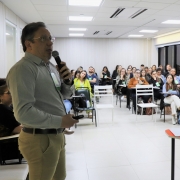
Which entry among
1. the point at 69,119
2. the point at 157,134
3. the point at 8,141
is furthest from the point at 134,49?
the point at 69,119

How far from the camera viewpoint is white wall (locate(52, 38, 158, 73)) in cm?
1167

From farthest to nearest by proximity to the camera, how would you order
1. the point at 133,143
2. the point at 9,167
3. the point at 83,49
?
the point at 83,49, the point at 133,143, the point at 9,167

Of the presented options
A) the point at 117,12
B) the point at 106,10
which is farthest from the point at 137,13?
the point at 106,10

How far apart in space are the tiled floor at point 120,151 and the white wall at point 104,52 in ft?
22.8

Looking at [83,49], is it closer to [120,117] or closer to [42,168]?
[120,117]

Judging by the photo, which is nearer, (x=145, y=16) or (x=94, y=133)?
(x=94, y=133)

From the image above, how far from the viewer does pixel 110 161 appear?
10.0ft

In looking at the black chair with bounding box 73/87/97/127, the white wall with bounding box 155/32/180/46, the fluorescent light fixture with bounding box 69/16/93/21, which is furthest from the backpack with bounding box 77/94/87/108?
the white wall with bounding box 155/32/180/46

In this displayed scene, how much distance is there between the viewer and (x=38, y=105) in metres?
1.26

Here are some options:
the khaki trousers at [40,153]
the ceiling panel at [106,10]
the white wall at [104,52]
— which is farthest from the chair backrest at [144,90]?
the white wall at [104,52]

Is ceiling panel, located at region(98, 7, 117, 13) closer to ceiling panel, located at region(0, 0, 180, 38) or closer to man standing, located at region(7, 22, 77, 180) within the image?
ceiling panel, located at region(0, 0, 180, 38)

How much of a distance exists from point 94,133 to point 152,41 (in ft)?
29.8

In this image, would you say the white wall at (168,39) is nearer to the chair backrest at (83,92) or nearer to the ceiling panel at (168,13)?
the ceiling panel at (168,13)

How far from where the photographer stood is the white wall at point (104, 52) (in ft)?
38.3
